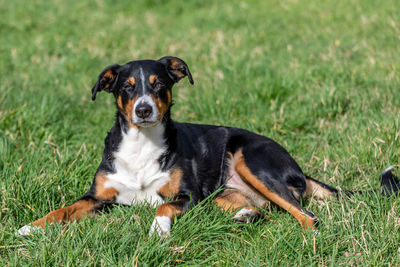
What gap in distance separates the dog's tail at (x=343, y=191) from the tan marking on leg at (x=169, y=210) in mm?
1176

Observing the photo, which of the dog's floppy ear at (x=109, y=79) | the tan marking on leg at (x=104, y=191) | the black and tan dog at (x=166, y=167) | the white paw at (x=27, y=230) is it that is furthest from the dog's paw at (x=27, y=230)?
the dog's floppy ear at (x=109, y=79)

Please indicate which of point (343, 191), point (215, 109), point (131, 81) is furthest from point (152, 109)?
point (215, 109)

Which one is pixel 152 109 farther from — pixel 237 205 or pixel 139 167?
pixel 237 205

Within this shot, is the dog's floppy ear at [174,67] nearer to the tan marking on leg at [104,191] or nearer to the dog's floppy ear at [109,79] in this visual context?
the dog's floppy ear at [109,79]

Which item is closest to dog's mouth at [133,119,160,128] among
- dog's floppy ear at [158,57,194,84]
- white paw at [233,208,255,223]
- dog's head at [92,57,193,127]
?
dog's head at [92,57,193,127]

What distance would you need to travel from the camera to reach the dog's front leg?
312 centimetres

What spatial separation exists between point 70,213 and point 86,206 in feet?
0.54

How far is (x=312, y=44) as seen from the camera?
7.30m

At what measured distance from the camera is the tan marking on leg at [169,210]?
3.33 metres

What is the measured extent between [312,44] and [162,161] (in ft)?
14.3

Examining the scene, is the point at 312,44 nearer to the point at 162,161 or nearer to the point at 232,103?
the point at 232,103

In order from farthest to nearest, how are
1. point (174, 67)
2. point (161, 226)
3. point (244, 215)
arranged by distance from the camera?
point (174, 67) < point (244, 215) < point (161, 226)

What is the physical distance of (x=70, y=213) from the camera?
352cm

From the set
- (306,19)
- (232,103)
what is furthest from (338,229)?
(306,19)
